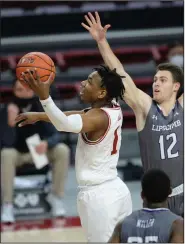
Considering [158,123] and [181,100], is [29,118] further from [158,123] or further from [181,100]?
[181,100]

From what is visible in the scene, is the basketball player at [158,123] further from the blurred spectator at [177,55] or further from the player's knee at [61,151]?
the blurred spectator at [177,55]

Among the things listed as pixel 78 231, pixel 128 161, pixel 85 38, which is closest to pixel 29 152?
pixel 78 231

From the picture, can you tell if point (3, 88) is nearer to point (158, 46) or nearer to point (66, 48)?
point (66, 48)

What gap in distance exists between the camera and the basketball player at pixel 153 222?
3852 millimetres

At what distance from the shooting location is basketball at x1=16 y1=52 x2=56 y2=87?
16.6 feet

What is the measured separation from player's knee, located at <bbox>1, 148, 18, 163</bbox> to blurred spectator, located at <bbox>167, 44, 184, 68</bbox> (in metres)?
2.77

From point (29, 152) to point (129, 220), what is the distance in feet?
14.8

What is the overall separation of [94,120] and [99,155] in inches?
9.9

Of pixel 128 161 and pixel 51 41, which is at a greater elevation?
pixel 51 41

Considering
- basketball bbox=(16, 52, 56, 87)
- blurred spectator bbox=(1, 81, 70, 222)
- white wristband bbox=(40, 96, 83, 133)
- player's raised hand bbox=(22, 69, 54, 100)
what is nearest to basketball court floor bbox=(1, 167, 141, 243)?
blurred spectator bbox=(1, 81, 70, 222)

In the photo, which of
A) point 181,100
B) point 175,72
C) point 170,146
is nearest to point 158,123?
point 170,146

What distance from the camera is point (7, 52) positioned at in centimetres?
1089

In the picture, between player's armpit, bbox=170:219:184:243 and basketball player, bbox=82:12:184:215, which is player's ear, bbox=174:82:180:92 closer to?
basketball player, bbox=82:12:184:215

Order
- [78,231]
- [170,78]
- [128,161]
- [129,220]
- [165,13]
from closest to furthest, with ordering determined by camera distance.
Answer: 1. [129,220]
2. [170,78]
3. [78,231]
4. [128,161]
5. [165,13]
